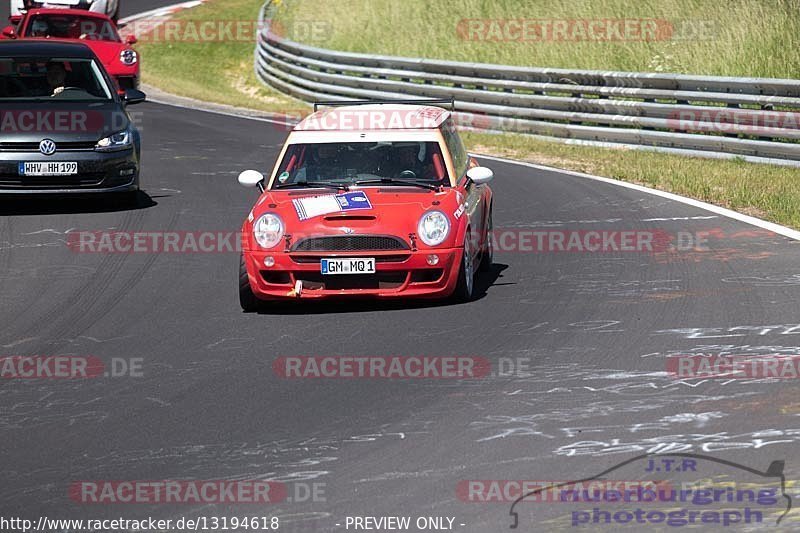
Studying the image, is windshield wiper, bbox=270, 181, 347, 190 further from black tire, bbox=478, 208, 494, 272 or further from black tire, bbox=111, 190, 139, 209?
black tire, bbox=111, 190, 139, 209

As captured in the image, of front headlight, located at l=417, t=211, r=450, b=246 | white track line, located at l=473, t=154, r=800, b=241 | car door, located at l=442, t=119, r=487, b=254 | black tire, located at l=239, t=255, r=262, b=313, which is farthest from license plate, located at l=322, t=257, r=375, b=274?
white track line, located at l=473, t=154, r=800, b=241

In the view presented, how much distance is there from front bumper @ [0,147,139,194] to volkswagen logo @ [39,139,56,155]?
0.05 meters

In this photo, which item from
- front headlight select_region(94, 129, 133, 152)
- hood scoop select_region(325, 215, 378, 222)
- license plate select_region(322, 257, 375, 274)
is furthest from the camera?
front headlight select_region(94, 129, 133, 152)

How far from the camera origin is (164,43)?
41.4 m

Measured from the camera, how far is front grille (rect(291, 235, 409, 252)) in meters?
10.4

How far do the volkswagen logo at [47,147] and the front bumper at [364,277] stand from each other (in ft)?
17.3

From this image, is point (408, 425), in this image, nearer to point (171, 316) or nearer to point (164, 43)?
point (171, 316)

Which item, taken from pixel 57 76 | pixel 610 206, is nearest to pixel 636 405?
pixel 610 206

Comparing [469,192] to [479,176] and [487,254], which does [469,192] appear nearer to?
[479,176]

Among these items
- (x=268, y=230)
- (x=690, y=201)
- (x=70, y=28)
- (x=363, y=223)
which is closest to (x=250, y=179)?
(x=268, y=230)

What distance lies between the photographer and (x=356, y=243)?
34.2ft

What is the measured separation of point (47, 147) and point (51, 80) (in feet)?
5.23

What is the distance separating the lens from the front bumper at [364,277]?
10.4m

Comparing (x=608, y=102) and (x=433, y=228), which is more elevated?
(x=433, y=228)
